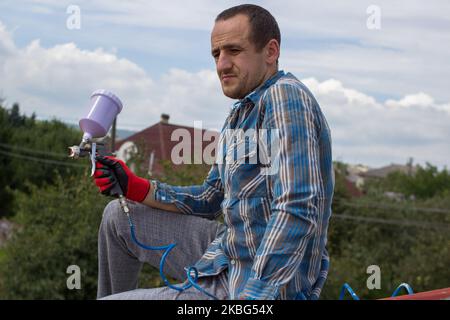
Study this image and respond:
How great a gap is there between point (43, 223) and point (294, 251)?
16414 millimetres

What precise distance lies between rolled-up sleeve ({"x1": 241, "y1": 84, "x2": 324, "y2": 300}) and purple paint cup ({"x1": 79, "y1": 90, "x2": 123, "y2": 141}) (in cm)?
81

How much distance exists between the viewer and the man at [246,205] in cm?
248

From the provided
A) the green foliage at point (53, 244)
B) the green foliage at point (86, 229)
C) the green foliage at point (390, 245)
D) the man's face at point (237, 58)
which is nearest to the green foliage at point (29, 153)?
the green foliage at point (86, 229)

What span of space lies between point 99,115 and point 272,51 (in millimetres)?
760

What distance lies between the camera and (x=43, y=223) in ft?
59.6

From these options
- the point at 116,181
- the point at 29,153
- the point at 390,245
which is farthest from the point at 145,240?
the point at 29,153

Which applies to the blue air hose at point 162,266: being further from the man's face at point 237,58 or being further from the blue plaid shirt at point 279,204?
the man's face at point 237,58

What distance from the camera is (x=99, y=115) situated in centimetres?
305

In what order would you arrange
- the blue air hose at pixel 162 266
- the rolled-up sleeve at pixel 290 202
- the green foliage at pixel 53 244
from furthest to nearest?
the green foliage at pixel 53 244, the blue air hose at pixel 162 266, the rolled-up sleeve at pixel 290 202

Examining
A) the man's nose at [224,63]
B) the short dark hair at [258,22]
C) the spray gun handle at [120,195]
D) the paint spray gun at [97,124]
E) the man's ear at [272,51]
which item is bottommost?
the spray gun handle at [120,195]

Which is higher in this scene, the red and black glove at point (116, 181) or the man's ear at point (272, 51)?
the man's ear at point (272, 51)
